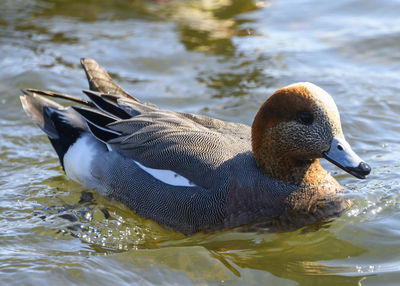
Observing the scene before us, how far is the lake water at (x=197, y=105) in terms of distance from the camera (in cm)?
443

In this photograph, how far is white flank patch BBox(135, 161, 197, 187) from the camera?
190 inches

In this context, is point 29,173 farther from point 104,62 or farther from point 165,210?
point 104,62

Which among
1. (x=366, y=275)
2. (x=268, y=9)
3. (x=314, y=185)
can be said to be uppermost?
(x=268, y=9)

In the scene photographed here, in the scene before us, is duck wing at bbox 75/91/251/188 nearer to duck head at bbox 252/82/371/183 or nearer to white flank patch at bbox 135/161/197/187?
white flank patch at bbox 135/161/197/187

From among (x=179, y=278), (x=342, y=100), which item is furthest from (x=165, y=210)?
(x=342, y=100)

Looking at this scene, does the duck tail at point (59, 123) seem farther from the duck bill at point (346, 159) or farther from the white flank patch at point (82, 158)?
the duck bill at point (346, 159)

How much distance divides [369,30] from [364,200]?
4.38 metres

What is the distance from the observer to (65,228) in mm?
5027

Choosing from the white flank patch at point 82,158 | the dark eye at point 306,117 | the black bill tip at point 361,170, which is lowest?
the white flank patch at point 82,158

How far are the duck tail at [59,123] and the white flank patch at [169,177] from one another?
3.47ft

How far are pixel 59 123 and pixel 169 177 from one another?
1.51m

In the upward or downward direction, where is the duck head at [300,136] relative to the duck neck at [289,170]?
upward

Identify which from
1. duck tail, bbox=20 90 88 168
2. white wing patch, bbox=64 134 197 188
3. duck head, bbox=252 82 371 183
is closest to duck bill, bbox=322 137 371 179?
duck head, bbox=252 82 371 183

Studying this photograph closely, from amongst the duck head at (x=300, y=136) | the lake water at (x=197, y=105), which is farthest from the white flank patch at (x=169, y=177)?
the duck head at (x=300, y=136)
